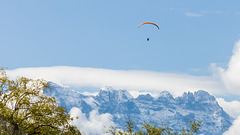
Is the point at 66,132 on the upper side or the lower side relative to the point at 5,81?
lower

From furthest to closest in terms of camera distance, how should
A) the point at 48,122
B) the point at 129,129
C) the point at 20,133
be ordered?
the point at 129,129 < the point at 48,122 < the point at 20,133

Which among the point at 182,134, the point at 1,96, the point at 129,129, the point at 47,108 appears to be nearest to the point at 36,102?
the point at 47,108

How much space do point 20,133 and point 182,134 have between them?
2851cm

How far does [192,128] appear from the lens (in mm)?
64062

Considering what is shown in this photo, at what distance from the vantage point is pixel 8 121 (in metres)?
45.0

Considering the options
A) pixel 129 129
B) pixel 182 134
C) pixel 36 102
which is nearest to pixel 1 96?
pixel 36 102

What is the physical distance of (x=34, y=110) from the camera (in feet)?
158

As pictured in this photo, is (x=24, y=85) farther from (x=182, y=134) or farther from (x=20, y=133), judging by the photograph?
(x=182, y=134)

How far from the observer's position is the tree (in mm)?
47719

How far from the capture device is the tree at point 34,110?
1879 inches

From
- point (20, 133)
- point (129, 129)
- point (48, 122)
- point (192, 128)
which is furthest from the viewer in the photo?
point (192, 128)

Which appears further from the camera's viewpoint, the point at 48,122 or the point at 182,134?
the point at 182,134

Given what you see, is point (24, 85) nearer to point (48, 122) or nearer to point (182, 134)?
point (48, 122)

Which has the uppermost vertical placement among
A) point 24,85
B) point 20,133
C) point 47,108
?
point 24,85
